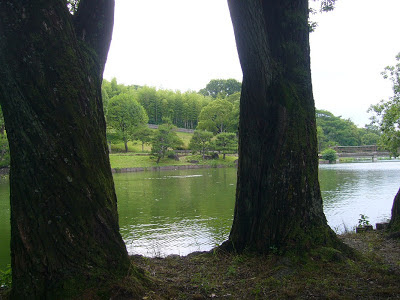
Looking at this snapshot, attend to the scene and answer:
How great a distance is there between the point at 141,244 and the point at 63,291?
19.4ft

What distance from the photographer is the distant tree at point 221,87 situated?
84875 mm

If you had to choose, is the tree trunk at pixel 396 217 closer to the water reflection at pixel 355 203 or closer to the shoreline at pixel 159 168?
the water reflection at pixel 355 203

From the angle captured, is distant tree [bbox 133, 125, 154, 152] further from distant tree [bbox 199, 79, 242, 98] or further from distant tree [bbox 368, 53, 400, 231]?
distant tree [bbox 199, 79, 242, 98]

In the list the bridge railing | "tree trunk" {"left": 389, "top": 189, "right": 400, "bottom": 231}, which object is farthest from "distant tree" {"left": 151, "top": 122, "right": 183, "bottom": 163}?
the bridge railing

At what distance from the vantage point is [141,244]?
8.10 metres

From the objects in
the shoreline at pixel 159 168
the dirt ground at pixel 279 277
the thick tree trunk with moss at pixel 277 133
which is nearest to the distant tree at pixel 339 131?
the shoreline at pixel 159 168

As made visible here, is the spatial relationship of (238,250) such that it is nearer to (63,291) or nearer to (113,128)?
(63,291)

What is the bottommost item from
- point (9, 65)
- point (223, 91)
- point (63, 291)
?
point (63, 291)

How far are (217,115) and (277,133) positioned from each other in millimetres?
50487

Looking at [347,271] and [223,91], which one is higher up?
[223,91]

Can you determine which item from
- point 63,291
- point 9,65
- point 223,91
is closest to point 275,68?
point 9,65

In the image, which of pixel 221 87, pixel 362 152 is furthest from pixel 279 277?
pixel 221 87

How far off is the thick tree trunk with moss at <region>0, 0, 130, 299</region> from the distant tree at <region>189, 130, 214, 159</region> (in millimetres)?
39149

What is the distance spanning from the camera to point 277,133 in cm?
377
